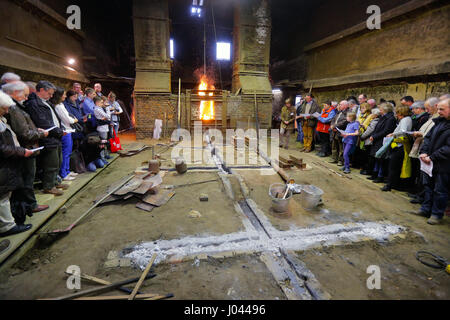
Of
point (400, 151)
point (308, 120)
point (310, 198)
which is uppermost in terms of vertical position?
point (308, 120)

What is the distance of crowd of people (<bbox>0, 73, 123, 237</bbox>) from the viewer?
9.49 ft

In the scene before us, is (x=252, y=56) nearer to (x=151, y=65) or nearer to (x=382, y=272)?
(x=151, y=65)

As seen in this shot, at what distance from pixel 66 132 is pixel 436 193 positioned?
22.7 feet

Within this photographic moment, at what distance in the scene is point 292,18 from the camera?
15844mm

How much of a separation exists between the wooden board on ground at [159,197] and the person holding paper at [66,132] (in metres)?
2.18

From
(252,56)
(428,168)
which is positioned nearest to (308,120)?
(428,168)

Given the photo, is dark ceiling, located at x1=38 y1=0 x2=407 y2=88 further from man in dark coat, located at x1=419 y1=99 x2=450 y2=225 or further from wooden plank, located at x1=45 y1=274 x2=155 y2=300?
wooden plank, located at x1=45 y1=274 x2=155 y2=300

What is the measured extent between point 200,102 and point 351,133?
301 inches

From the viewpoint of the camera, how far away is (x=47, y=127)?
4.02m

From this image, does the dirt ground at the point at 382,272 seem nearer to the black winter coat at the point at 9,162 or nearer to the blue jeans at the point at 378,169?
the blue jeans at the point at 378,169

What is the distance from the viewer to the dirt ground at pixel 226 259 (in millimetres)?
2381
